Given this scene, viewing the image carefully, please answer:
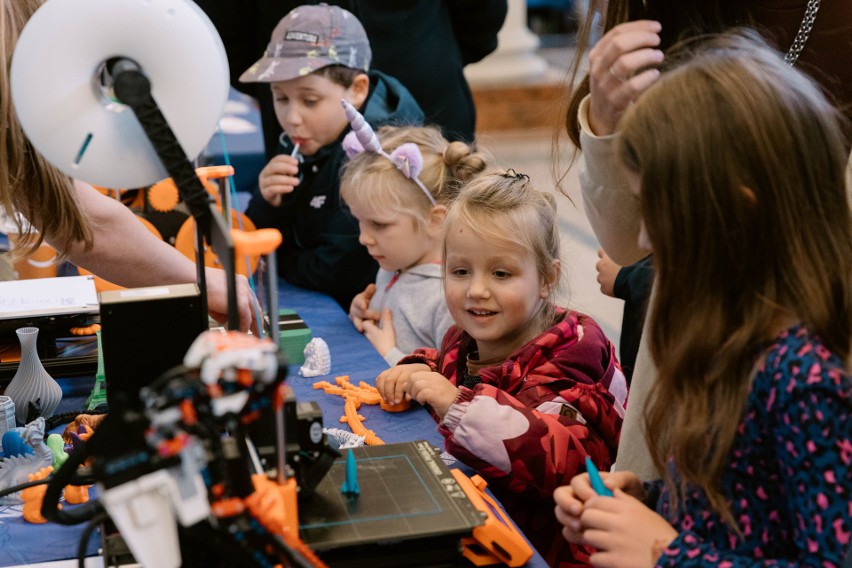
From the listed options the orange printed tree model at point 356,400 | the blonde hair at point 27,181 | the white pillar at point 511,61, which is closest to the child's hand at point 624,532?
the orange printed tree model at point 356,400

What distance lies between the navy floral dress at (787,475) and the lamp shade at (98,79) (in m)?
0.61

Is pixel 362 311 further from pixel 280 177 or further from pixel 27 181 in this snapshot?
pixel 27 181

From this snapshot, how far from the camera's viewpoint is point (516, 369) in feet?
4.74

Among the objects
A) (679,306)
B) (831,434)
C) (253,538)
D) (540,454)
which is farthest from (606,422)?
(253,538)

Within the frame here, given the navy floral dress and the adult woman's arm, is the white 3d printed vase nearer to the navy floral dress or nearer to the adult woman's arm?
the adult woman's arm

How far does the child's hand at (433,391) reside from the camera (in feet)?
4.58

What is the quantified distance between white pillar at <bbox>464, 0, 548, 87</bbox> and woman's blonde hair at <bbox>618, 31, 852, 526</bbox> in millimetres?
4988

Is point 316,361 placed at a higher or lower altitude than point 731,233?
lower

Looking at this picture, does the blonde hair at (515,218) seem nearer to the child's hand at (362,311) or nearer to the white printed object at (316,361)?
the white printed object at (316,361)

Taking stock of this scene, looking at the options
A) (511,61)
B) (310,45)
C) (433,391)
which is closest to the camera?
(433,391)

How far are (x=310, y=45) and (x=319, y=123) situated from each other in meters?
0.20

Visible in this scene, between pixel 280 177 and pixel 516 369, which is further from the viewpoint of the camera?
pixel 280 177

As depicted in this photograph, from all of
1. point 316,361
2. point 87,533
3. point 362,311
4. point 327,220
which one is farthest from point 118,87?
point 327,220

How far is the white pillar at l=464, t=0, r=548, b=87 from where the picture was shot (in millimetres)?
5805
